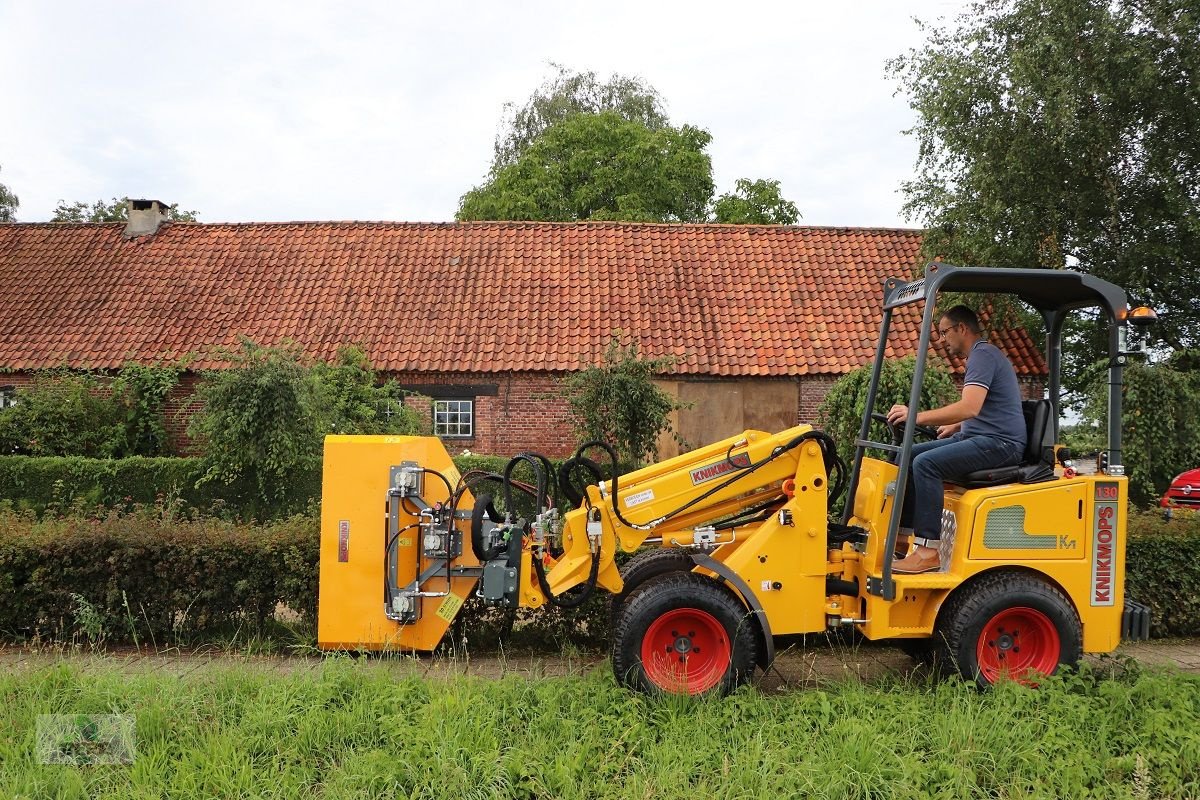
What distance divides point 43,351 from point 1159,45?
1930 centimetres

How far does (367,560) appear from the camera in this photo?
5758 millimetres

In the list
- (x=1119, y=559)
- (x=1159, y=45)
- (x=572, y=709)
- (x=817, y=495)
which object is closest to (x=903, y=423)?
(x=817, y=495)

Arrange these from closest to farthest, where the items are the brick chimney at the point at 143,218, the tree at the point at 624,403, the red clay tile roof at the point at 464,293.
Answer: the tree at the point at 624,403
the red clay tile roof at the point at 464,293
the brick chimney at the point at 143,218

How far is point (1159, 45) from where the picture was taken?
1325 cm

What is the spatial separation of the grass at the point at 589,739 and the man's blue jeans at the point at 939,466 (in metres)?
0.96

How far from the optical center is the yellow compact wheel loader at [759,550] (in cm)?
514

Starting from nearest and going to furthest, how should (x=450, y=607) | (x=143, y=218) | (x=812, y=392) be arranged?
(x=450, y=607) < (x=812, y=392) < (x=143, y=218)

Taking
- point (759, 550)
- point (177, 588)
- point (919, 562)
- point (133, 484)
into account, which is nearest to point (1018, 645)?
point (919, 562)

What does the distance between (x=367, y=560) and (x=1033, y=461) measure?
4261 mm

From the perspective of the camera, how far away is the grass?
13.3 feet

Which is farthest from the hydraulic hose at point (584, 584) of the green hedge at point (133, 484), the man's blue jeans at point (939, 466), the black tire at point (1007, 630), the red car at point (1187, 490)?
the red car at point (1187, 490)

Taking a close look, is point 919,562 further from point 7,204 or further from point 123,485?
point 7,204

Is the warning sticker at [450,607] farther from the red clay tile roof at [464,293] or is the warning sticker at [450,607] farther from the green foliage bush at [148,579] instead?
the red clay tile roof at [464,293]

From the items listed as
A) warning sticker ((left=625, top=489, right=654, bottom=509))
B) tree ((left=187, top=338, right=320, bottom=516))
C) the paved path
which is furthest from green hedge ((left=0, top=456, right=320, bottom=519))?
warning sticker ((left=625, top=489, right=654, bottom=509))
